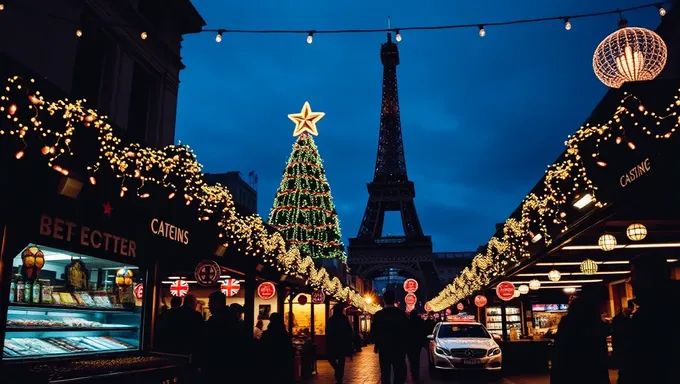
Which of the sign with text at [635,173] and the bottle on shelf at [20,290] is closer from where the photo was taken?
the bottle on shelf at [20,290]

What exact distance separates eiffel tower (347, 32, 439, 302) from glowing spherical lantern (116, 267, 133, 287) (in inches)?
2917

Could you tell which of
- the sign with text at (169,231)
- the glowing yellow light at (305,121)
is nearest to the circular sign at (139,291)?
the sign with text at (169,231)

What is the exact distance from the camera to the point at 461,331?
53.4 ft

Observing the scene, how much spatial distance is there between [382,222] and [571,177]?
7788 cm

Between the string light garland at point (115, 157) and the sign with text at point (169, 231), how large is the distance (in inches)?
20.2

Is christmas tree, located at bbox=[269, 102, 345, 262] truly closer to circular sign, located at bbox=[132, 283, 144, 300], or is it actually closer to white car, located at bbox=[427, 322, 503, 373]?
white car, located at bbox=[427, 322, 503, 373]

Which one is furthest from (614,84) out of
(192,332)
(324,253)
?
(324,253)

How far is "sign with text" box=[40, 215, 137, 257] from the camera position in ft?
24.6

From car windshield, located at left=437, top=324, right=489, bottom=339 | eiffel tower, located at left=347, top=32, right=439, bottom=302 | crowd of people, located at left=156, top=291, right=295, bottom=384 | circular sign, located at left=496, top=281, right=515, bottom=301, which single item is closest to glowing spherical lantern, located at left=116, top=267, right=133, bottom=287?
crowd of people, located at left=156, top=291, right=295, bottom=384

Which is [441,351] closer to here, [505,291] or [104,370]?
[505,291]

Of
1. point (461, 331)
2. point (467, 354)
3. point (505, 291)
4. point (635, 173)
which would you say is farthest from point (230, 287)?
point (635, 173)

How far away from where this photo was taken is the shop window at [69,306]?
23.7ft

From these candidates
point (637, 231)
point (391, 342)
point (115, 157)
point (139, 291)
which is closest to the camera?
point (115, 157)

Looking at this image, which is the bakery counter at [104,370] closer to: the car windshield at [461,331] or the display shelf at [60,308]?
the display shelf at [60,308]
